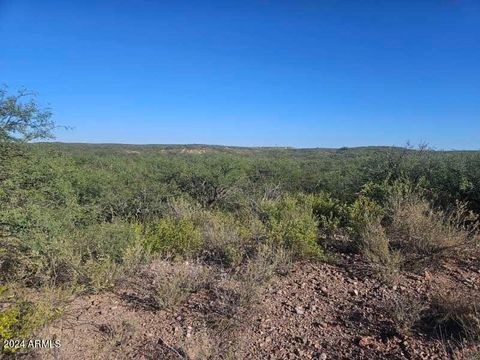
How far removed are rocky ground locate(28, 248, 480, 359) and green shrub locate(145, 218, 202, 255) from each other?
696 mm

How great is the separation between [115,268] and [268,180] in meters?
13.3

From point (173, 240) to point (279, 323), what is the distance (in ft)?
7.17

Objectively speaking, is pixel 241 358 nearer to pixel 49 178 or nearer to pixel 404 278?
pixel 404 278

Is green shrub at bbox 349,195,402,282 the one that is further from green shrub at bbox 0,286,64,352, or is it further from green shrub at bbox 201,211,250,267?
green shrub at bbox 0,286,64,352

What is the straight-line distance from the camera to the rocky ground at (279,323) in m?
3.00

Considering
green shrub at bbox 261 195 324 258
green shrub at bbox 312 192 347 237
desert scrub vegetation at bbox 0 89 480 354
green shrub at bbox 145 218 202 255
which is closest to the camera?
desert scrub vegetation at bbox 0 89 480 354


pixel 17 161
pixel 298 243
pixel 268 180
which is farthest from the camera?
pixel 268 180

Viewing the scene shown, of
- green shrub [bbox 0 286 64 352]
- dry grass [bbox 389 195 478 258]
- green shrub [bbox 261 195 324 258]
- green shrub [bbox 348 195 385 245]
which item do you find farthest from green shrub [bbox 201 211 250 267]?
dry grass [bbox 389 195 478 258]

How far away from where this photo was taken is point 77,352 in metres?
3.08

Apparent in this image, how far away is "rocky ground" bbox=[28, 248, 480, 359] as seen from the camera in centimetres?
300

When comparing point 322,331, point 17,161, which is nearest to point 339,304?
point 322,331

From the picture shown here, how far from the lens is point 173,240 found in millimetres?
5086

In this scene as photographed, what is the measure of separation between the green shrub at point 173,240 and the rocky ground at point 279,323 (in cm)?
70

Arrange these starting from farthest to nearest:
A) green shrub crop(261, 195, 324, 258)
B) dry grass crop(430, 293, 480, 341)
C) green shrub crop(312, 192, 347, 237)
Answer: green shrub crop(312, 192, 347, 237) → green shrub crop(261, 195, 324, 258) → dry grass crop(430, 293, 480, 341)
